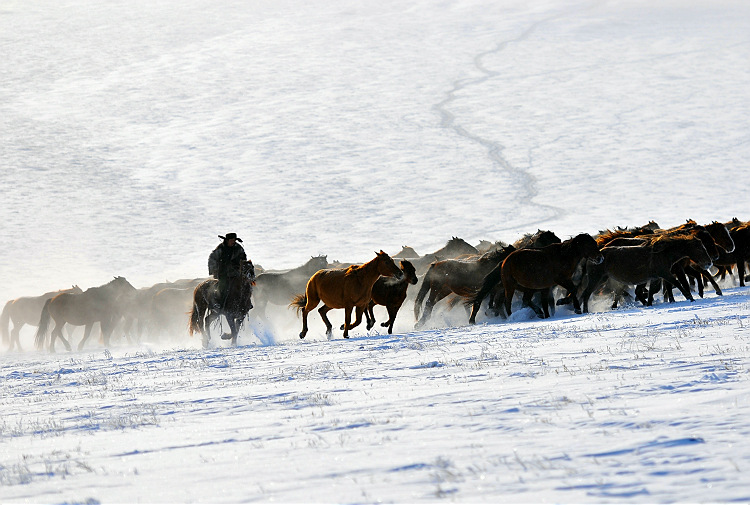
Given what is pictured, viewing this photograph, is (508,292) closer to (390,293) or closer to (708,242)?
(390,293)

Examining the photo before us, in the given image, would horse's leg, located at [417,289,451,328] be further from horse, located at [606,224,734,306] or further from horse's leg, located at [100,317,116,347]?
horse's leg, located at [100,317,116,347]

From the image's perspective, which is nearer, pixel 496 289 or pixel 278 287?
pixel 496 289

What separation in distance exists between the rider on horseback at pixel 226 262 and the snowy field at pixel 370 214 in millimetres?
1204

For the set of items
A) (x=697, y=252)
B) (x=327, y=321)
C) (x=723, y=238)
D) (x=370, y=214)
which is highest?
(x=370, y=214)

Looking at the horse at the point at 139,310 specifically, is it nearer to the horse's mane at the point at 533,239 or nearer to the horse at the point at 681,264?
the horse's mane at the point at 533,239

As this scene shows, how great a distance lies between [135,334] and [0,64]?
66.1 metres

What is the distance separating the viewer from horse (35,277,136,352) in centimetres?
2289

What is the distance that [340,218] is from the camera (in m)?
51.3

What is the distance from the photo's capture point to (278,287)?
2200 centimetres

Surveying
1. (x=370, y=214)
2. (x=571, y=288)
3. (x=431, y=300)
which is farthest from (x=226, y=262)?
(x=370, y=214)

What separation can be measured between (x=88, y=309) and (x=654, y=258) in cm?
1513

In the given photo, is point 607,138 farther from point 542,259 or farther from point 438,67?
point 542,259

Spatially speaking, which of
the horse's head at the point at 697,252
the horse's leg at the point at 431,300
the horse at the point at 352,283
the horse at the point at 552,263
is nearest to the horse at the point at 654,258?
the horse's head at the point at 697,252

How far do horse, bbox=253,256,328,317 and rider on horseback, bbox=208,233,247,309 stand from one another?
5305 millimetres
